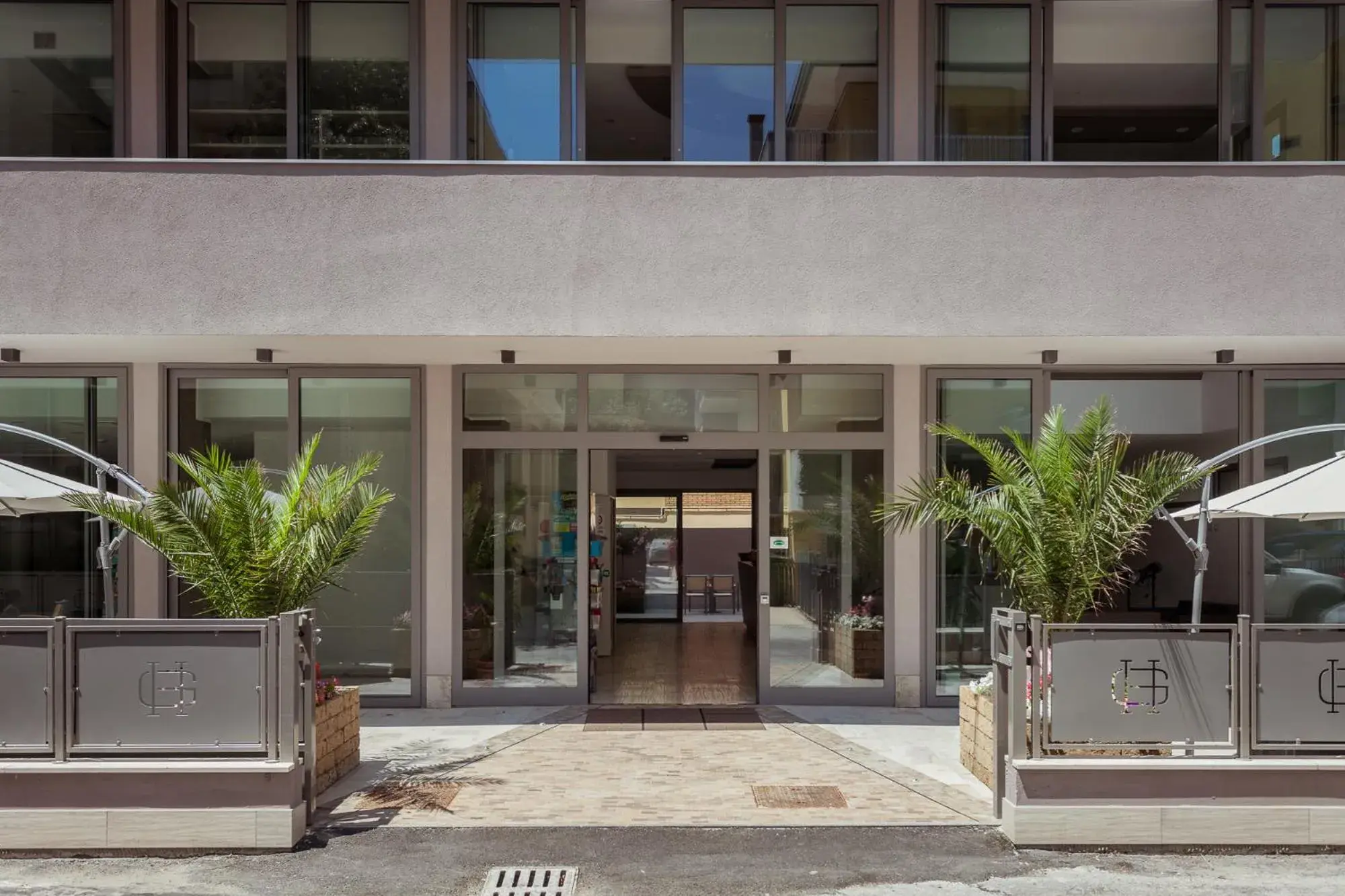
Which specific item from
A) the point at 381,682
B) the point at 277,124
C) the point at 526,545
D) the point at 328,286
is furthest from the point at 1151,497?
the point at 277,124

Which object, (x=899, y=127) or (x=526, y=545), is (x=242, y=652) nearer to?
(x=526, y=545)

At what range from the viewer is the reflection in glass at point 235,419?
10656 millimetres

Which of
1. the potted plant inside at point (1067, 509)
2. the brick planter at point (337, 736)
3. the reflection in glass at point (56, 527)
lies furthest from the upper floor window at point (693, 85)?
the brick planter at point (337, 736)

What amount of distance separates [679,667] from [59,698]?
7.79m

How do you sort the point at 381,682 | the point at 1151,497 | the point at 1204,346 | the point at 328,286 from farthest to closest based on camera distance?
the point at 381,682 → the point at 1204,346 → the point at 328,286 → the point at 1151,497

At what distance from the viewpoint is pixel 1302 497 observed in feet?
23.1

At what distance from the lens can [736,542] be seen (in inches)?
794

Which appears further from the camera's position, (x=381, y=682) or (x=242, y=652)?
(x=381, y=682)

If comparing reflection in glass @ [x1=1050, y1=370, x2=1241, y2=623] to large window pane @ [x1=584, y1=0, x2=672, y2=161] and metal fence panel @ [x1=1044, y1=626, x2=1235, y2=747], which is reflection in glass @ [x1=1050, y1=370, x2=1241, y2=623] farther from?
large window pane @ [x1=584, y1=0, x2=672, y2=161]

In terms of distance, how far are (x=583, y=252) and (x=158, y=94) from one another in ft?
14.1

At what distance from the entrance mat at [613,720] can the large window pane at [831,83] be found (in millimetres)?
5360

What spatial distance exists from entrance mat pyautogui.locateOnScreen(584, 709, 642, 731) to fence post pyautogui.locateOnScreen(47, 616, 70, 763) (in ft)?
14.2

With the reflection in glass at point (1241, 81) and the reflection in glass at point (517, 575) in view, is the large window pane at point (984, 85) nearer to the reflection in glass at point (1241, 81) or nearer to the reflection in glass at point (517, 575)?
the reflection in glass at point (1241, 81)

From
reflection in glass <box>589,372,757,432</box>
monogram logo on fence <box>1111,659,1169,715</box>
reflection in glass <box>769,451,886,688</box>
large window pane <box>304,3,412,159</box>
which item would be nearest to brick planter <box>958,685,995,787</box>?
monogram logo on fence <box>1111,659,1169,715</box>
